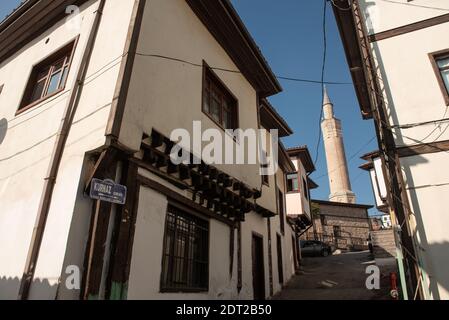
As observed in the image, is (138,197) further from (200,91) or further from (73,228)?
(200,91)

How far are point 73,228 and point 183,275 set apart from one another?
2649 mm

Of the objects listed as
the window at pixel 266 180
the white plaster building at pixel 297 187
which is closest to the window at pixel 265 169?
the window at pixel 266 180

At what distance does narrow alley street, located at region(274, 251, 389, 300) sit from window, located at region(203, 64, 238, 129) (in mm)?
6452

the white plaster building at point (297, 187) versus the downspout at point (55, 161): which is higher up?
the white plaster building at point (297, 187)

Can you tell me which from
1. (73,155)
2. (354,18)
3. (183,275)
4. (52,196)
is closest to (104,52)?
(73,155)

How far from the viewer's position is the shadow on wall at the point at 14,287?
437 centimetres

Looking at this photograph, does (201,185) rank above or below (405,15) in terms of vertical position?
below

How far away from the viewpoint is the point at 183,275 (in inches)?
252

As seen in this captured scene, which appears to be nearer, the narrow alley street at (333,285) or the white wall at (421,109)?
the white wall at (421,109)

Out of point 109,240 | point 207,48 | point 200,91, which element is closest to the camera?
point 109,240

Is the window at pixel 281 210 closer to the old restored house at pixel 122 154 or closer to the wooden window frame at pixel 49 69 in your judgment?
the old restored house at pixel 122 154

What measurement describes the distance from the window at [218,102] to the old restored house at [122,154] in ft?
0.13
